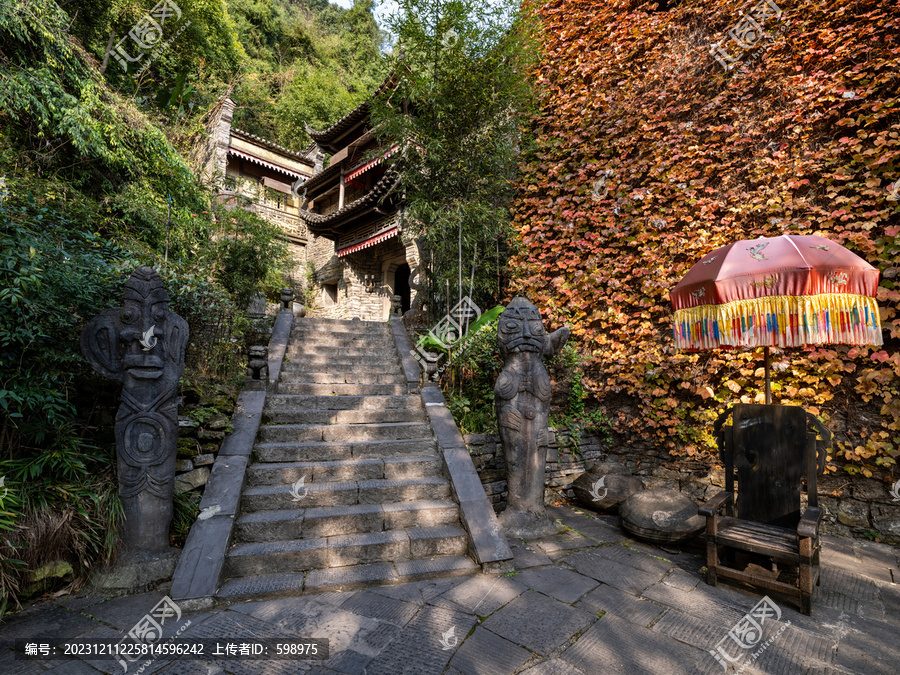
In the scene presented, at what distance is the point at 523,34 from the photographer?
624 cm

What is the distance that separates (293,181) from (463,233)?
17.3 m

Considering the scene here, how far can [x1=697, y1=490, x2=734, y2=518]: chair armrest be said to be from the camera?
270 centimetres

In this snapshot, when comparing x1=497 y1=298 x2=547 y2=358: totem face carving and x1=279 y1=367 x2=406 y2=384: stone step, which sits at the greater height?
x1=497 y1=298 x2=547 y2=358: totem face carving

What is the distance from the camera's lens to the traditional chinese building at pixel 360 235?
43.3 ft

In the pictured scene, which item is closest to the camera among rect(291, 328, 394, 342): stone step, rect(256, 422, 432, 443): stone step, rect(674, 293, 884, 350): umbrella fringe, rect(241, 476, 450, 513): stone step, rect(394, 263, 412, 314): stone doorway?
rect(674, 293, 884, 350): umbrella fringe

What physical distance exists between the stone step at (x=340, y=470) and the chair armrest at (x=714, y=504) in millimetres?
2195

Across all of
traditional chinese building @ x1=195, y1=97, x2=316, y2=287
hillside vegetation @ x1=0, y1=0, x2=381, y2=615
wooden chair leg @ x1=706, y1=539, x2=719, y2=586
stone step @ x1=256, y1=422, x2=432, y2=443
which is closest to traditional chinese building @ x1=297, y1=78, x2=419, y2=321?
traditional chinese building @ x1=195, y1=97, x2=316, y2=287

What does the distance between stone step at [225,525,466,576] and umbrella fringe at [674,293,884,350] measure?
2577 millimetres

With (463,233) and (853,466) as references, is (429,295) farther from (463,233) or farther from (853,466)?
(853,466)

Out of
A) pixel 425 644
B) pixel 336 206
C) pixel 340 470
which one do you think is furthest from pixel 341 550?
pixel 336 206

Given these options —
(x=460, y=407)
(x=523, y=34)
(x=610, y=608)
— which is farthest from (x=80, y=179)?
(x=610, y=608)

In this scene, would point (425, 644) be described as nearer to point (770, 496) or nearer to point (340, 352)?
point (770, 496)

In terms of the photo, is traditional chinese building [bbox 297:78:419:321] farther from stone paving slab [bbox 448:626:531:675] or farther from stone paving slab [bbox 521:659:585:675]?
stone paving slab [bbox 521:659:585:675]

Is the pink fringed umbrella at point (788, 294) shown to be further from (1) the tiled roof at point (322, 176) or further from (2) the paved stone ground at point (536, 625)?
(1) the tiled roof at point (322, 176)
